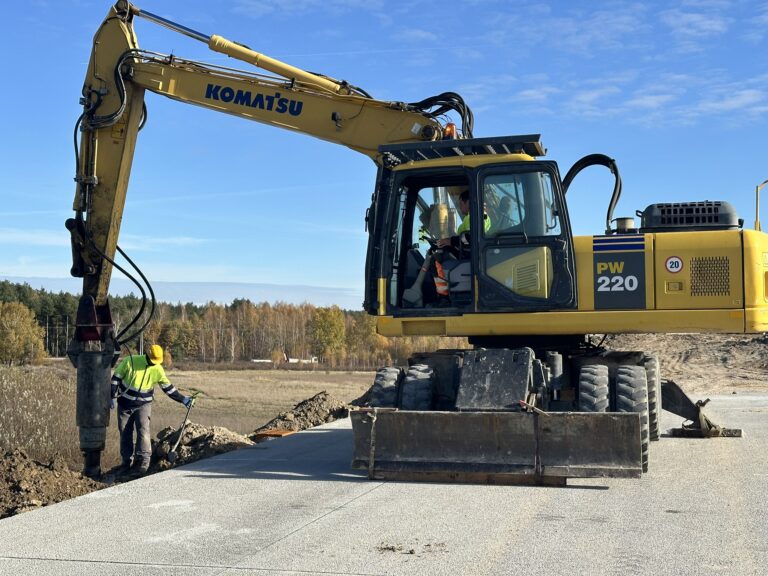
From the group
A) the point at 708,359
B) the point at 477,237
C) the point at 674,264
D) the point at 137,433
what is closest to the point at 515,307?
the point at 477,237

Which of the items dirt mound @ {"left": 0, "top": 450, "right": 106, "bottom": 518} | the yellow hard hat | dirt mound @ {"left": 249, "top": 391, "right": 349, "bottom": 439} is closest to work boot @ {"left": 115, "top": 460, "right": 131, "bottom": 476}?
the yellow hard hat

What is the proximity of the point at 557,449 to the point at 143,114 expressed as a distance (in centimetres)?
659

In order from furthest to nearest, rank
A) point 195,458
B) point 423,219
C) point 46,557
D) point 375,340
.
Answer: point 375,340 < point 195,458 < point 423,219 < point 46,557

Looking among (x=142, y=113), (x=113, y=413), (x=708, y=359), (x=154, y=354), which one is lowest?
(x=113, y=413)

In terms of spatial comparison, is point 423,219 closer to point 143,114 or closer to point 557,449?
point 557,449

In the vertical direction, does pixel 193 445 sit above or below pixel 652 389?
below

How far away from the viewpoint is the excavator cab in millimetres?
9375

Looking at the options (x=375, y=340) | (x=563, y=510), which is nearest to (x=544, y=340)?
(x=563, y=510)

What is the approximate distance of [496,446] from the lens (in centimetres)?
871

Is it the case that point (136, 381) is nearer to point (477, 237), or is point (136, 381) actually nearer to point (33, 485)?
point (33, 485)

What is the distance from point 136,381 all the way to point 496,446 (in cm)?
555

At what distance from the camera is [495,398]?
8.96 meters

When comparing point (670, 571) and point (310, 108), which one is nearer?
point (670, 571)

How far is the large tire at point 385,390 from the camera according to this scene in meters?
9.52
